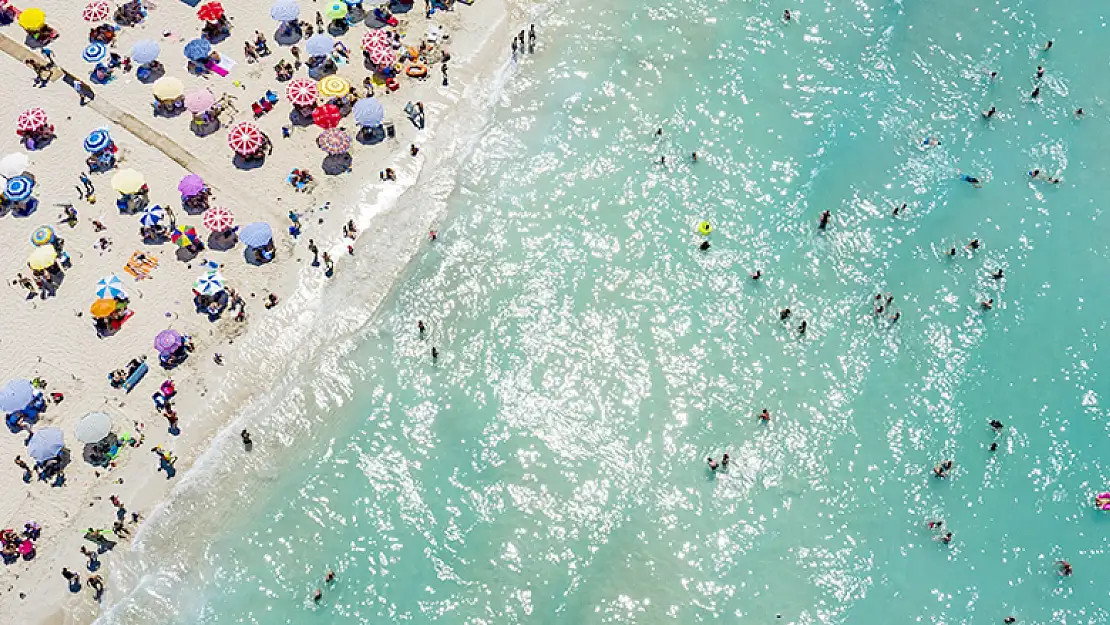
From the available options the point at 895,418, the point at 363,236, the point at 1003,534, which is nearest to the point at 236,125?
the point at 363,236

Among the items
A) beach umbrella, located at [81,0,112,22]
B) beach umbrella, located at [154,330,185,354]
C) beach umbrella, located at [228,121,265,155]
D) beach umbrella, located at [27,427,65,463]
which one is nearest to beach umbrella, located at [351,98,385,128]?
beach umbrella, located at [228,121,265,155]

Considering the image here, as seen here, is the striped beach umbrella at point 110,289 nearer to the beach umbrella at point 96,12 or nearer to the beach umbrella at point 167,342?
the beach umbrella at point 167,342

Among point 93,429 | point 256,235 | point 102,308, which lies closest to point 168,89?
point 256,235

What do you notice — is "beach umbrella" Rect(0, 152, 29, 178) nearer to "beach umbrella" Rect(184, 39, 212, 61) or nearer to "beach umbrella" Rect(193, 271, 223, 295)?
"beach umbrella" Rect(184, 39, 212, 61)

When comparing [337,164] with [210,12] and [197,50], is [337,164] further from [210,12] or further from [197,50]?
[210,12]

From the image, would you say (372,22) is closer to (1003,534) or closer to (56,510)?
(56,510)

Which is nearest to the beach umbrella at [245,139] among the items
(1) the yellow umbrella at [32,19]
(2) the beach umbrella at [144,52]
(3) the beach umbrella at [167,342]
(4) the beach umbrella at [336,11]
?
(2) the beach umbrella at [144,52]
